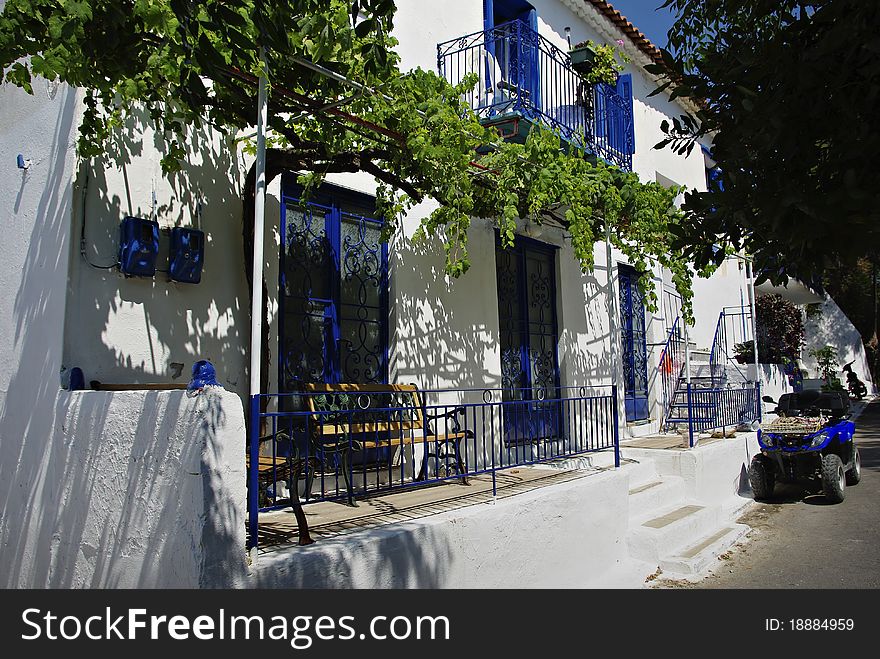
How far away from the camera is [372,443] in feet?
16.3

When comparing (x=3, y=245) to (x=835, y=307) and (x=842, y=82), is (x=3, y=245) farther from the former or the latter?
(x=835, y=307)

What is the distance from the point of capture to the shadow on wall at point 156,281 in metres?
4.52

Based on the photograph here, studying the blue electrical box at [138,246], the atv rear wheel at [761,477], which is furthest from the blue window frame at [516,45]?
the atv rear wheel at [761,477]

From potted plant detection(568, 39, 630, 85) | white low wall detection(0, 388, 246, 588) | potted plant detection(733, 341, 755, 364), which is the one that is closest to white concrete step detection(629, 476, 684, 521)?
white low wall detection(0, 388, 246, 588)

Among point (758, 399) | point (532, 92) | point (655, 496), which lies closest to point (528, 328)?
point (655, 496)

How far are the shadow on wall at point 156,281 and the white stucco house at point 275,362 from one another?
2 centimetres

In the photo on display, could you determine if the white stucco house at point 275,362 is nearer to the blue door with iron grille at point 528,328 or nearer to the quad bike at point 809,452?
the blue door with iron grille at point 528,328

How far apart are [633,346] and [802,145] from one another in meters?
8.70

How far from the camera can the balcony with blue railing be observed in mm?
7387

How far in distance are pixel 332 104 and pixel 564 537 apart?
145 inches

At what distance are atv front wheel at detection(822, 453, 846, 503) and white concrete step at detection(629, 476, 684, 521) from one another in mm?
2030

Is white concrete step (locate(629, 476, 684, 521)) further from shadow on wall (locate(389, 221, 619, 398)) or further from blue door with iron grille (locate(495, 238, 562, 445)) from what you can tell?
shadow on wall (locate(389, 221, 619, 398))
